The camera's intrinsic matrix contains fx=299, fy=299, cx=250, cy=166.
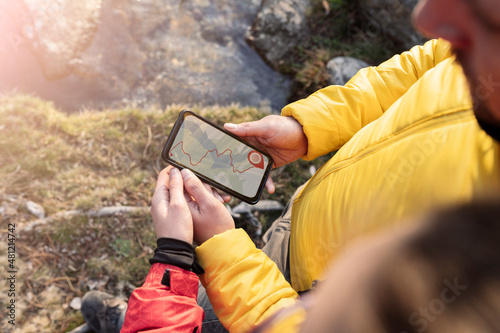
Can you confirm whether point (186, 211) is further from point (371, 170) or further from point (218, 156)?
point (371, 170)

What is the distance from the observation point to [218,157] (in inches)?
72.6

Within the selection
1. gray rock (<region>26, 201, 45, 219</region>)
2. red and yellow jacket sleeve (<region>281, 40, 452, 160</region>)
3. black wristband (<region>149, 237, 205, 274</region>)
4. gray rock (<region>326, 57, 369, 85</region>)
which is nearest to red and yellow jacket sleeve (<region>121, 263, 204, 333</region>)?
black wristband (<region>149, 237, 205, 274</region>)

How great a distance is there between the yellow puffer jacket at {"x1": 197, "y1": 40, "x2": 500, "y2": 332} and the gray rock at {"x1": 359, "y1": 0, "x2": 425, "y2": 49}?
8.51 feet

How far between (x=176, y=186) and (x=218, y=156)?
1.21 ft

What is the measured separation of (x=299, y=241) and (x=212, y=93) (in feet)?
8.78

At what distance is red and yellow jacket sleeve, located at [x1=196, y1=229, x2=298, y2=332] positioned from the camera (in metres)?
1.21

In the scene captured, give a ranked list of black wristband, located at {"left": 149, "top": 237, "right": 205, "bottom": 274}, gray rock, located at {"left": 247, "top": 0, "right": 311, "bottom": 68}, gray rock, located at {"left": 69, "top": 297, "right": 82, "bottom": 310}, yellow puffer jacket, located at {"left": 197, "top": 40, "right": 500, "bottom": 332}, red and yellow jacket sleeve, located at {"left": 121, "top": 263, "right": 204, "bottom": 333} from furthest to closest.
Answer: gray rock, located at {"left": 247, "top": 0, "right": 311, "bottom": 68} → gray rock, located at {"left": 69, "top": 297, "right": 82, "bottom": 310} → black wristband, located at {"left": 149, "top": 237, "right": 205, "bottom": 274} → red and yellow jacket sleeve, located at {"left": 121, "top": 263, "right": 204, "bottom": 333} → yellow puffer jacket, located at {"left": 197, "top": 40, "right": 500, "bottom": 332}

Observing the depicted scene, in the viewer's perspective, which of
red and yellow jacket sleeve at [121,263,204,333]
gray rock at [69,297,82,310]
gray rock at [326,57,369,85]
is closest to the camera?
red and yellow jacket sleeve at [121,263,204,333]

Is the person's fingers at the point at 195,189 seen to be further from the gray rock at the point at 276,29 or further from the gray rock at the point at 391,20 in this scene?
the gray rock at the point at 391,20

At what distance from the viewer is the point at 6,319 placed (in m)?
2.22

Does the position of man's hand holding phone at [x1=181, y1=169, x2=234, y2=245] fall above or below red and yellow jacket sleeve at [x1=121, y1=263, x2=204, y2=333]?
above

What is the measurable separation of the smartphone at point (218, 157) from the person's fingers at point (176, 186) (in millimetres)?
102

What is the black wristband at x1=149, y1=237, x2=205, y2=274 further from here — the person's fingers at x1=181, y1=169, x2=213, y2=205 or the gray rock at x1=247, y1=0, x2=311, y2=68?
the gray rock at x1=247, y1=0, x2=311, y2=68

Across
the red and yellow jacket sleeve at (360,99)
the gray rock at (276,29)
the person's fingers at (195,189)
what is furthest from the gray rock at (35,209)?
the gray rock at (276,29)
